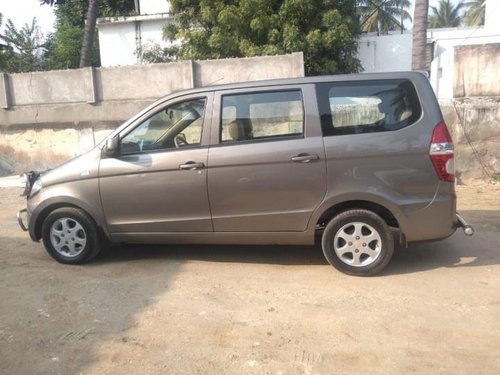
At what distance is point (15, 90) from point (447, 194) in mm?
10966

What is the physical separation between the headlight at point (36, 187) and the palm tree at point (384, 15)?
29338 millimetres

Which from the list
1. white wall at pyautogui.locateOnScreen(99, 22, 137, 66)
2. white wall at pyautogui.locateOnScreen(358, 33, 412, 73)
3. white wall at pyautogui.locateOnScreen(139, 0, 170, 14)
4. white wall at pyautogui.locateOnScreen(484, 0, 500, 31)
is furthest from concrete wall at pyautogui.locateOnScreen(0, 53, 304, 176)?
white wall at pyautogui.locateOnScreen(484, 0, 500, 31)

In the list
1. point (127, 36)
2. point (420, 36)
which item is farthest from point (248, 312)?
point (127, 36)

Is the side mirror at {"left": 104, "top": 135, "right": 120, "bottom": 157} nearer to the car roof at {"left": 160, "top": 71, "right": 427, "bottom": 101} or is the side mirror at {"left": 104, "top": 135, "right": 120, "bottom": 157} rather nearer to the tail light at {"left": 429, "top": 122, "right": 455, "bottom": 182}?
the car roof at {"left": 160, "top": 71, "right": 427, "bottom": 101}

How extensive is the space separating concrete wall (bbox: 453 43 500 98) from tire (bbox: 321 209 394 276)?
18.2ft

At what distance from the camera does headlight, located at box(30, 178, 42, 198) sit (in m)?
5.47

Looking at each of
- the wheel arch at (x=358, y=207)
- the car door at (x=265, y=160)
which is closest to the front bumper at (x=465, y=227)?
the wheel arch at (x=358, y=207)

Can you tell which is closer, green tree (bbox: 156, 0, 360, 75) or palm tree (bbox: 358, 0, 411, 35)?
green tree (bbox: 156, 0, 360, 75)

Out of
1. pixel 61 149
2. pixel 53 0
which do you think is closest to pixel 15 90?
pixel 61 149

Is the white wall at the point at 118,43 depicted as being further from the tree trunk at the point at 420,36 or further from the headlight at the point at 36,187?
the headlight at the point at 36,187

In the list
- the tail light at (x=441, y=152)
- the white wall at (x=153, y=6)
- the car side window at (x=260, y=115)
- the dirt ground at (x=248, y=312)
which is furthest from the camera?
the white wall at (x=153, y=6)

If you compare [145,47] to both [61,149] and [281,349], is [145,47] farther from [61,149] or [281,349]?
[281,349]

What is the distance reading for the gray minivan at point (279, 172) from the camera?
4.77 m

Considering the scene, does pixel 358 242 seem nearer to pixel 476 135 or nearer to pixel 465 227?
pixel 465 227
